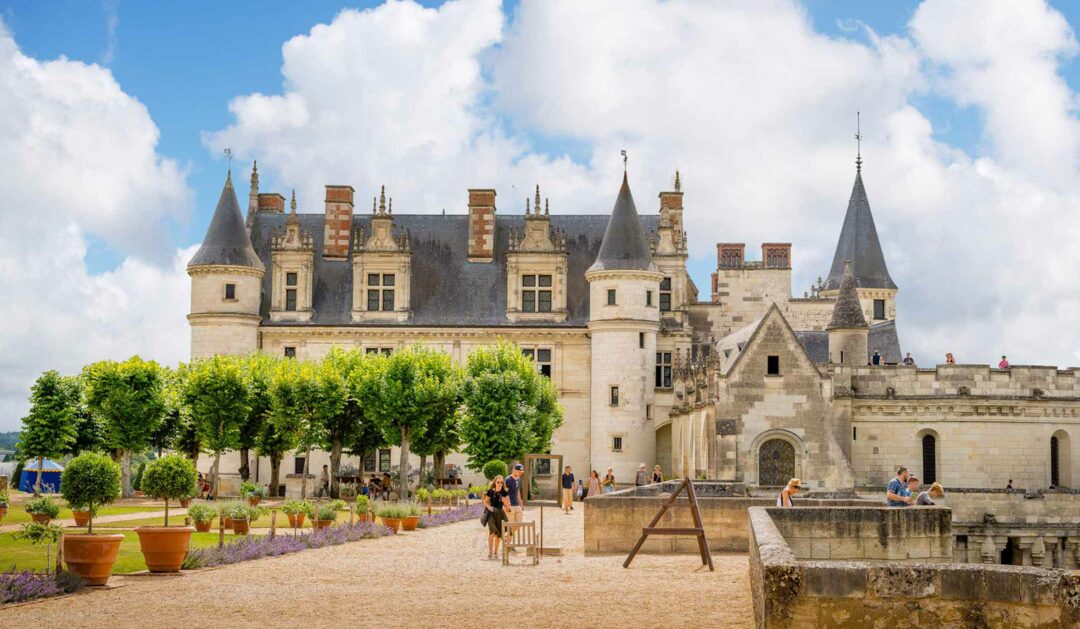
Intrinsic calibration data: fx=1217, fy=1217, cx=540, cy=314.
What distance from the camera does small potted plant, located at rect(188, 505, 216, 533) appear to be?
90.3ft

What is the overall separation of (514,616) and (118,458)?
126 ft

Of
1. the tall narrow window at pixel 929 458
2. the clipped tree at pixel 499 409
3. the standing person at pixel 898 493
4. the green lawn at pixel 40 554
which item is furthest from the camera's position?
the clipped tree at pixel 499 409

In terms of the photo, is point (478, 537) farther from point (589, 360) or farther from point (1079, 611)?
point (589, 360)

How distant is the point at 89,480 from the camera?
1947 cm

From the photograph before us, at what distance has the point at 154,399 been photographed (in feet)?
153

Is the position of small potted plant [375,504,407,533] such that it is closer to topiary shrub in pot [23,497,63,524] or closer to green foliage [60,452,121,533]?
topiary shrub in pot [23,497,63,524]

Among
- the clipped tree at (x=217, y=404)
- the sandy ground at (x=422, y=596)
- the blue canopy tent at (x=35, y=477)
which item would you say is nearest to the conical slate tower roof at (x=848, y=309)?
the clipped tree at (x=217, y=404)

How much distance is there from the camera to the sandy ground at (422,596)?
1409cm

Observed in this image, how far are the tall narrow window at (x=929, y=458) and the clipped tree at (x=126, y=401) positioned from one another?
28.2 meters

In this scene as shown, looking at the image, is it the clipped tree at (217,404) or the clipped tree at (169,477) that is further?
the clipped tree at (217,404)

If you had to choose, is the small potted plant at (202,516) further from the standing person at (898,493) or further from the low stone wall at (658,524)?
the standing person at (898,493)

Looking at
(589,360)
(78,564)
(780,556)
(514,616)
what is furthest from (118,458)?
(780,556)

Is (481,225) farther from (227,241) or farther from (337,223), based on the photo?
(227,241)

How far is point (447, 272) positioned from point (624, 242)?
9.23 meters
